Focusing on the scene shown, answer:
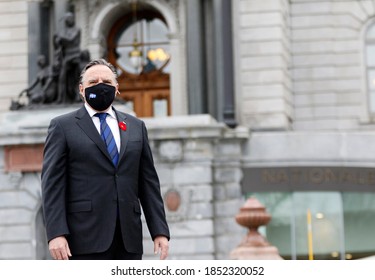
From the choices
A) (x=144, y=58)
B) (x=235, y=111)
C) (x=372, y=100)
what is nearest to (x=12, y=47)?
(x=144, y=58)

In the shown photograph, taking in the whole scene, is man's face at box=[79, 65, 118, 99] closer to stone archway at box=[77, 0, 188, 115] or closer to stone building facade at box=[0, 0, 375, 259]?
stone building facade at box=[0, 0, 375, 259]

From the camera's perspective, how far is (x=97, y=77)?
24.2ft

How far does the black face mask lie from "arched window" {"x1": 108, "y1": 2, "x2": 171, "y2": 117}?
81.9ft

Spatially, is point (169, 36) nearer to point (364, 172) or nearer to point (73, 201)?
point (364, 172)

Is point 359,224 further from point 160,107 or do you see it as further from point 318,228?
point 160,107

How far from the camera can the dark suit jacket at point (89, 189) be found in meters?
7.14

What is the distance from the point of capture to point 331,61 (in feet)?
108

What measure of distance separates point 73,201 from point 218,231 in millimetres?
20072

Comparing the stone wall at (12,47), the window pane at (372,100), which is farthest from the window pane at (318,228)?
the stone wall at (12,47)

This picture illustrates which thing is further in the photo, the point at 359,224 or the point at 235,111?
the point at 235,111

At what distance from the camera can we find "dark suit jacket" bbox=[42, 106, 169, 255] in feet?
23.4

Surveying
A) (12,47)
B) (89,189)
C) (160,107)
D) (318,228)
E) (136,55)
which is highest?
(12,47)

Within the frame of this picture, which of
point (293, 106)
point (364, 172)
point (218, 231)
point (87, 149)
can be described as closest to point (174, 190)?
point (218, 231)

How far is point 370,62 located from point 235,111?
5.65 m
